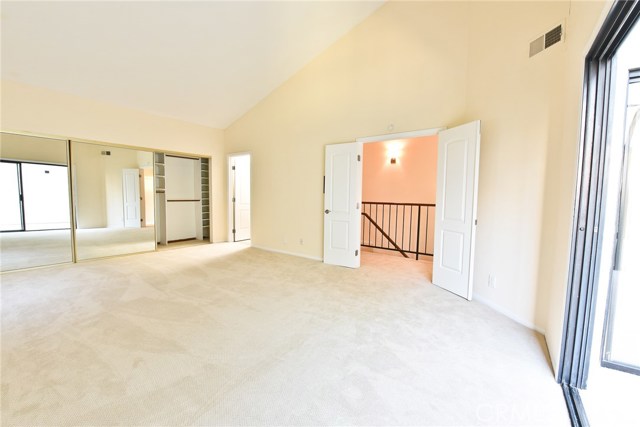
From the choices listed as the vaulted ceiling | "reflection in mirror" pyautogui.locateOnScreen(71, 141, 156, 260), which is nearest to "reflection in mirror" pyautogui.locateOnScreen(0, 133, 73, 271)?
"reflection in mirror" pyautogui.locateOnScreen(71, 141, 156, 260)

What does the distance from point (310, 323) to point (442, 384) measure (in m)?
1.21

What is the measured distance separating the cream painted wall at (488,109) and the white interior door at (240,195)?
6.20 feet

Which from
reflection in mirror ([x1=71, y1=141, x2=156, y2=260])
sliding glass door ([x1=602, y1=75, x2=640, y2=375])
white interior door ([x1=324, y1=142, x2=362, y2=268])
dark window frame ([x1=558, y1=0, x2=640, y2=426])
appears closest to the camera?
dark window frame ([x1=558, y1=0, x2=640, y2=426])

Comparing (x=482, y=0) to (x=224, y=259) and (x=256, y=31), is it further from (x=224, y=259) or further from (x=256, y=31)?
(x=224, y=259)

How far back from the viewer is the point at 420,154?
626 cm

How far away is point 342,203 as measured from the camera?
4.46m

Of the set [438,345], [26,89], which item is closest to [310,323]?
[438,345]

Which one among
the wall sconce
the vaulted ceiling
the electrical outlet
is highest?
the vaulted ceiling

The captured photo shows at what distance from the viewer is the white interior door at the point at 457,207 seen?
302 cm

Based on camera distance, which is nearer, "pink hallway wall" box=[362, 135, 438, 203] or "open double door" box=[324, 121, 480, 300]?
"open double door" box=[324, 121, 480, 300]

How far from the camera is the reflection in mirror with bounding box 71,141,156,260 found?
4578 mm

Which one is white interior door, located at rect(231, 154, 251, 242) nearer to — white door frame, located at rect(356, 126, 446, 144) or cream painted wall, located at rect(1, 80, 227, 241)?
cream painted wall, located at rect(1, 80, 227, 241)

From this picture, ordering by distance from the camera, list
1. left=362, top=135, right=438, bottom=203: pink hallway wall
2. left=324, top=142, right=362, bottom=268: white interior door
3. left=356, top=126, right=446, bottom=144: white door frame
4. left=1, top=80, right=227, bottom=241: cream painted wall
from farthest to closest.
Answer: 1. left=362, top=135, right=438, bottom=203: pink hallway wall
2. left=324, top=142, right=362, bottom=268: white interior door
3. left=1, top=80, right=227, bottom=241: cream painted wall
4. left=356, top=126, right=446, bottom=144: white door frame

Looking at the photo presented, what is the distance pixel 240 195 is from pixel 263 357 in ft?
17.3
